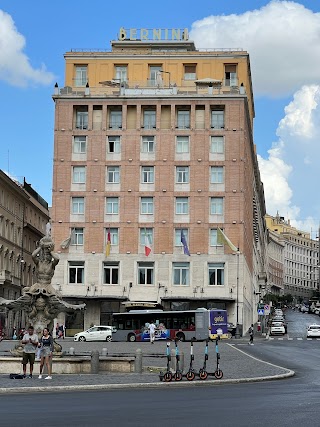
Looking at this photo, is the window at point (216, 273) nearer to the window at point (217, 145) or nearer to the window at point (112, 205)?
the window at point (112, 205)

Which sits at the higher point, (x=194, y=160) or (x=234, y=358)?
(x=194, y=160)

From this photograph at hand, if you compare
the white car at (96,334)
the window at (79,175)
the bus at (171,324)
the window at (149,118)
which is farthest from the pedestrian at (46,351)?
the window at (149,118)

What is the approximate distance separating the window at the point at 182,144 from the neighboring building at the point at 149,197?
10cm

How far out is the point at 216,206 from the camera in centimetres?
8881

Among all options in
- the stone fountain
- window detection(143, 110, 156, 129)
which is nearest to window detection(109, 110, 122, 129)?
window detection(143, 110, 156, 129)

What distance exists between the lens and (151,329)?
73.2 m

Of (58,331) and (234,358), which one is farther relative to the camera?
(58,331)

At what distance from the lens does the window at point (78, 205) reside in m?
89.6

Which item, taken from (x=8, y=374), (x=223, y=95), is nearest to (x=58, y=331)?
(x=223, y=95)

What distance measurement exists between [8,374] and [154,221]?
2126 inches

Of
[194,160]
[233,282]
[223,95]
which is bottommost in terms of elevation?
[233,282]

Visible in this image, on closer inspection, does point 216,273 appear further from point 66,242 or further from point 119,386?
point 119,386

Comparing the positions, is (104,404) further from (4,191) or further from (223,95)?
(4,191)

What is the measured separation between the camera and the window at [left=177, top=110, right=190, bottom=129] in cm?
9056
